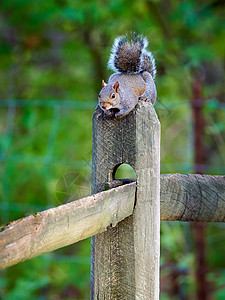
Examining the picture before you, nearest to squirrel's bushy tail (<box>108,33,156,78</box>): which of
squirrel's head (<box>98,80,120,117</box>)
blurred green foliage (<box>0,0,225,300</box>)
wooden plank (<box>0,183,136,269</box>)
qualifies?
squirrel's head (<box>98,80,120,117</box>)

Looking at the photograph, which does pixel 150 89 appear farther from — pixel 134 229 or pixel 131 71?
pixel 134 229

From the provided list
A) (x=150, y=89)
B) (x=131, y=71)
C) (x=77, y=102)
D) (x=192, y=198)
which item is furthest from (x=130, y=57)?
(x=77, y=102)

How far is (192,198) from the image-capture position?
0.98 metres

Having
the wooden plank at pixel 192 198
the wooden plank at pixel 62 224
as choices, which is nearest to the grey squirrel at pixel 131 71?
the wooden plank at pixel 192 198

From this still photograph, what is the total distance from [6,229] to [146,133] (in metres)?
0.36

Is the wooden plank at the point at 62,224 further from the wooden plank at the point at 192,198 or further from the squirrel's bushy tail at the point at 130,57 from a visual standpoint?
the squirrel's bushy tail at the point at 130,57

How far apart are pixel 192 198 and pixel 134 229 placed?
211mm

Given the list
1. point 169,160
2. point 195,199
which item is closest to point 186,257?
point 169,160

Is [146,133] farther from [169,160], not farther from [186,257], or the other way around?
[169,160]

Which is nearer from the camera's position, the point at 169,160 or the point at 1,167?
the point at 1,167

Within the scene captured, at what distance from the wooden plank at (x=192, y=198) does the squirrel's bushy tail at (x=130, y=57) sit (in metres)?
0.54

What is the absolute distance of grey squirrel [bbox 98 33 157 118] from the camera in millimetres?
1320

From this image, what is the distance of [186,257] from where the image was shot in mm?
2873

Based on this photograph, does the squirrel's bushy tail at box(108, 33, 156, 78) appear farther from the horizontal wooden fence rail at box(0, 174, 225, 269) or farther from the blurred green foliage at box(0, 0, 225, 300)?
the blurred green foliage at box(0, 0, 225, 300)
